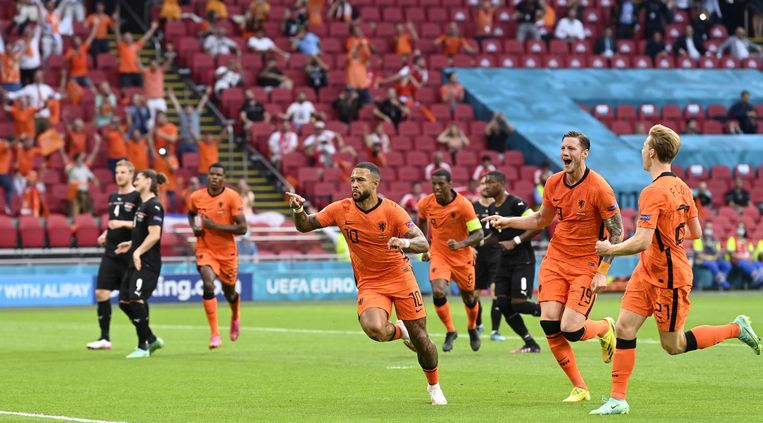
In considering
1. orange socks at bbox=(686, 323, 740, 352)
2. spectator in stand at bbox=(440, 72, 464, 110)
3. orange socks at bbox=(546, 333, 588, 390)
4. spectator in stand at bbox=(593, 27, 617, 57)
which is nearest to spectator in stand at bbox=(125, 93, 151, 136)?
spectator in stand at bbox=(440, 72, 464, 110)

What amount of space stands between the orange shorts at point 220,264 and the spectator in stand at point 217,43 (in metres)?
18.8

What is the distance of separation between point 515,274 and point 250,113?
62.9 ft

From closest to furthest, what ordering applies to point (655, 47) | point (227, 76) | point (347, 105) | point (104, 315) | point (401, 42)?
point (104, 315) < point (227, 76) < point (347, 105) < point (401, 42) < point (655, 47)

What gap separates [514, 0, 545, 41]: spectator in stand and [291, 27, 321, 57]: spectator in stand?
716cm

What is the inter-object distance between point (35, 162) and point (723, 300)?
15.7m

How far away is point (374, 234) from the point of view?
→ 41.6 feet

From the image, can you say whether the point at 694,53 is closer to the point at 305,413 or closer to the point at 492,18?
the point at 492,18

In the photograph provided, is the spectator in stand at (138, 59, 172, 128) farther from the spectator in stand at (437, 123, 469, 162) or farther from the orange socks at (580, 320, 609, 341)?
the orange socks at (580, 320, 609, 341)

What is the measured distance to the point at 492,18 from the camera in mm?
43688

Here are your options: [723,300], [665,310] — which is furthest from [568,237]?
[723,300]

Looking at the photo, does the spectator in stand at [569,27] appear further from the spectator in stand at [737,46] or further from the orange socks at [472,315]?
the orange socks at [472,315]

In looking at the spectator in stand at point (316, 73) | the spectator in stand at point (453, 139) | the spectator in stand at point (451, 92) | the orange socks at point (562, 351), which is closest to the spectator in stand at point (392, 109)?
the spectator in stand at point (453, 139)

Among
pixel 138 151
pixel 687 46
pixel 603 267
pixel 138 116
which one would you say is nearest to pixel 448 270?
pixel 603 267

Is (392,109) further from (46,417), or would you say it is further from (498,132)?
(46,417)
